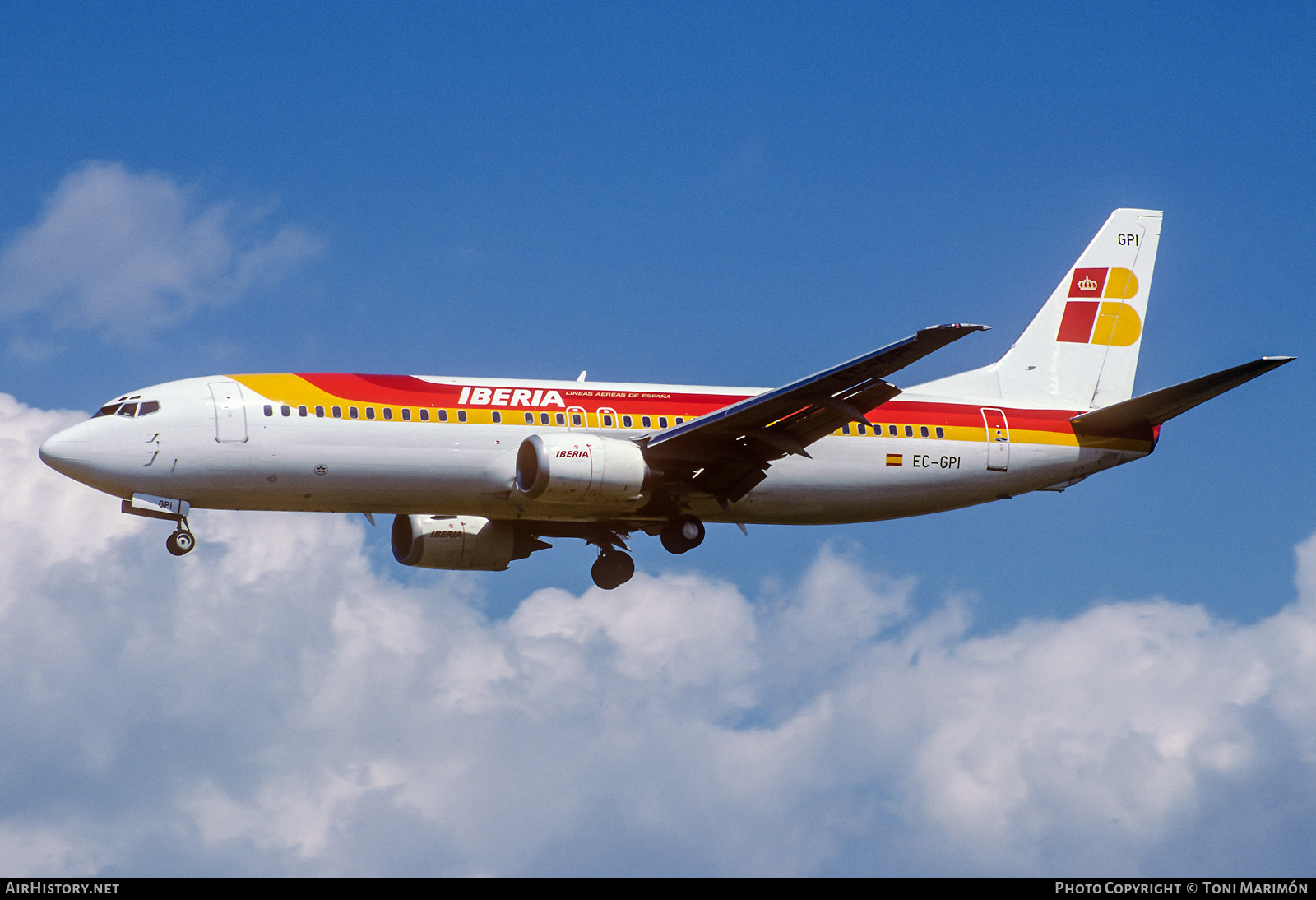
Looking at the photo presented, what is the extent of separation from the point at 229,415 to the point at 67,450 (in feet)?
12.4

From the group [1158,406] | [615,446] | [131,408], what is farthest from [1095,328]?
[131,408]

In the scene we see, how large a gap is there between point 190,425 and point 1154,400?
25078 millimetres

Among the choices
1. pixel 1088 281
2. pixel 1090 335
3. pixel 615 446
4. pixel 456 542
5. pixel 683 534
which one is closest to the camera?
pixel 615 446

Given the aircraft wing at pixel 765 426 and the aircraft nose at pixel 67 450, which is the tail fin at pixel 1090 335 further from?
the aircraft nose at pixel 67 450

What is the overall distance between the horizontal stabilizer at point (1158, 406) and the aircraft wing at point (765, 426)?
27.7 feet

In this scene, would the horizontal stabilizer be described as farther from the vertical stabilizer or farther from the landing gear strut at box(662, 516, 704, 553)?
the landing gear strut at box(662, 516, 704, 553)

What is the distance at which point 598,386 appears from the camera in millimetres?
40812

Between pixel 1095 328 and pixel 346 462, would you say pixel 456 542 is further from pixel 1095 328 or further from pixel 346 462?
pixel 1095 328

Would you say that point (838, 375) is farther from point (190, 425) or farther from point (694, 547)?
point (190, 425)

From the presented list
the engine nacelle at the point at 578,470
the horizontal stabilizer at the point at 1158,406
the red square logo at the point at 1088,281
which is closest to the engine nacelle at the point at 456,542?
the engine nacelle at the point at 578,470

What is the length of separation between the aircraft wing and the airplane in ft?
0.21

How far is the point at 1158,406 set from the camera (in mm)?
42844

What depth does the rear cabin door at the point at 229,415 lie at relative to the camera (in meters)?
37.1

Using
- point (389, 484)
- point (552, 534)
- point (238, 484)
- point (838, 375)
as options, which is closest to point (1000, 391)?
point (838, 375)
